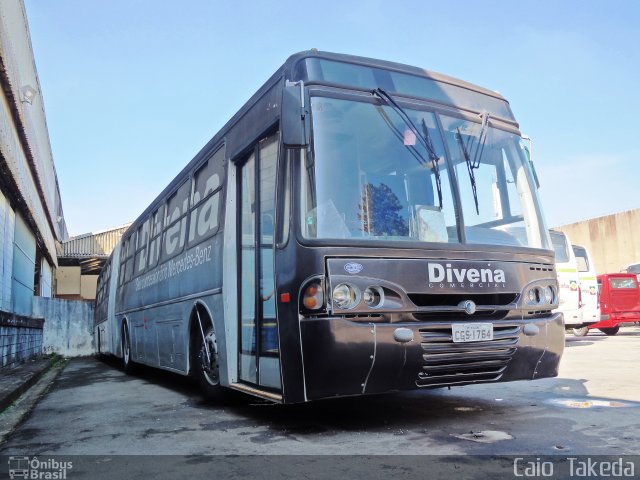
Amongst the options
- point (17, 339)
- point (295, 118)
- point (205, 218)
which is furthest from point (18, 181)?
point (295, 118)

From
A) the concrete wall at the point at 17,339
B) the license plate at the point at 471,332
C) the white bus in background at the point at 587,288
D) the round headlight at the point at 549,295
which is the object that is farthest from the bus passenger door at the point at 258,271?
the white bus in background at the point at 587,288

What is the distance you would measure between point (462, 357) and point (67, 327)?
21.5 meters

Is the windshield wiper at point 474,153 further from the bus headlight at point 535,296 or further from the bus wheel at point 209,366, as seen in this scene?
the bus wheel at point 209,366

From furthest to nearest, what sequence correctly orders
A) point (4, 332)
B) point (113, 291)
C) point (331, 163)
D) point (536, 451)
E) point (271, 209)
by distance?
point (113, 291) → point (4, 332) → point (271, 209) → point (331, 163) → point (536, 451)

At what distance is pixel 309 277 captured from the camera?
4.29 metres

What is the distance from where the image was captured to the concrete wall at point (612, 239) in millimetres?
24125

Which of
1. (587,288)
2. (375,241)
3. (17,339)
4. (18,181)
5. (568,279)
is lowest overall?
(17,339)

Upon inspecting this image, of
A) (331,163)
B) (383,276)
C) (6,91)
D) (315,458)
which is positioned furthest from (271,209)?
(6,91)

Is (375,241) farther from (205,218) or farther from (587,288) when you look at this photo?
(587,288)

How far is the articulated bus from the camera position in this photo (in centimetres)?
429

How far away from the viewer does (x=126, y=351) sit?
1153 cm

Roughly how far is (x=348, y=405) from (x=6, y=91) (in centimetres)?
910

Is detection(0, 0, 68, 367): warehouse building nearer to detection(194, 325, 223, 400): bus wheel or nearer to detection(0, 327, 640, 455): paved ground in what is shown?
detection(194, 325, 223, 400): bus wheel

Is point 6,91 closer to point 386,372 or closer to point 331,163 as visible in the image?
point 331,163
